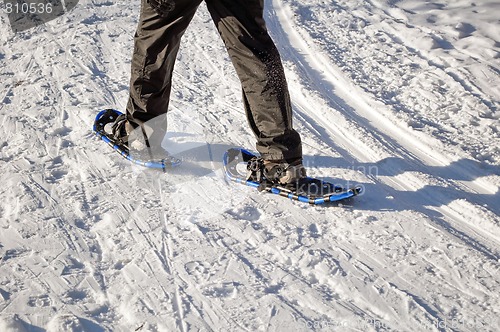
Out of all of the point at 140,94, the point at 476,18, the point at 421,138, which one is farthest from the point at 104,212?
the point at 476,18

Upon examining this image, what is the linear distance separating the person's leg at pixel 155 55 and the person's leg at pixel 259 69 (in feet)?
0.62

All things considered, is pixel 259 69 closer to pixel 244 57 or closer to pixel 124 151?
pixel 244 57

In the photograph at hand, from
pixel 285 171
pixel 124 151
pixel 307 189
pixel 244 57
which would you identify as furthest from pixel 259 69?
pixel 124 151

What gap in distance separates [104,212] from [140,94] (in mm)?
750

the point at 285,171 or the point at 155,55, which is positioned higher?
the point at 155,55

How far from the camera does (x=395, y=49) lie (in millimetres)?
4961

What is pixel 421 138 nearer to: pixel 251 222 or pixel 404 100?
pixel 404 100

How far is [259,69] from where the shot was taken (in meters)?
2.82

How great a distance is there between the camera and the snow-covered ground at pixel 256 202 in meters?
2.24

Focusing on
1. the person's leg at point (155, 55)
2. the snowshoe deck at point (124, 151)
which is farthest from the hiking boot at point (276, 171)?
the person's leg at point (155, 55)

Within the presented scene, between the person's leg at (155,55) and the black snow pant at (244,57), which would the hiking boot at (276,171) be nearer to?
the black snow pant at (244,57)

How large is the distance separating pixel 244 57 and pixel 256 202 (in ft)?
2.53

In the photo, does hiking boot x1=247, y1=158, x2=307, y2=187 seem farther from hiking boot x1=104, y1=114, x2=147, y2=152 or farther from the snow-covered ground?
hiking boot x1=104, y1=114, x2=147, y2=152

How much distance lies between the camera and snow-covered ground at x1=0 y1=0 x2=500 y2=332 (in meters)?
2.24
